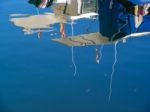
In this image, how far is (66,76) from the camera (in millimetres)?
12375

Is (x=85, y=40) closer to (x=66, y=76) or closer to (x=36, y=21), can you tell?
(x=36, y=21)

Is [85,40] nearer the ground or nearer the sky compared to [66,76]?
nearer the sky

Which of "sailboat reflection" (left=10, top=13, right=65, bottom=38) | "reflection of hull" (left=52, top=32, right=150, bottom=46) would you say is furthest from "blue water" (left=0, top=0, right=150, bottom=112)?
"reflection of hull" (left=52, top=32, right=150, bottom=46)

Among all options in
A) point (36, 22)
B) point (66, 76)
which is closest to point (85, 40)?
point (36, 22)

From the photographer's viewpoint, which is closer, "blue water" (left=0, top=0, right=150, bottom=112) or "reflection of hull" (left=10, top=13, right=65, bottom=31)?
"reflection of hull" (left=10, top=13, right=65, bottom=31)

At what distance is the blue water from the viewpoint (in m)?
12.0

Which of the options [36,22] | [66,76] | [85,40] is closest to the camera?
[85,40]

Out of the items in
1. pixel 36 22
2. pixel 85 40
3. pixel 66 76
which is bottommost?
pixel 66 76

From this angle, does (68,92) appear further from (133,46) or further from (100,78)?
(133,46)

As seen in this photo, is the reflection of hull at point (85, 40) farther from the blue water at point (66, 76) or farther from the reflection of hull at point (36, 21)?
the blue water at point (66, 76)

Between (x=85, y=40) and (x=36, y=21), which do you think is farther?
(x=36, y=21)

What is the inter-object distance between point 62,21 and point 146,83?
24.0 ft

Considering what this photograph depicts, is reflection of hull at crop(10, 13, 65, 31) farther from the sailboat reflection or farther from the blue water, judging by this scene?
the blue water

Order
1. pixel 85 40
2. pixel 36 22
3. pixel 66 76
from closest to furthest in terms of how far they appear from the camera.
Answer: pixel 85 40
pixel 36 22
pixel 66 76
